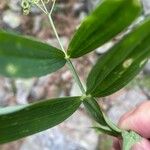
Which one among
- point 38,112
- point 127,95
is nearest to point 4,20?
point 127,95

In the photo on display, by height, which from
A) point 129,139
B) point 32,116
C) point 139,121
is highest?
point 32,116

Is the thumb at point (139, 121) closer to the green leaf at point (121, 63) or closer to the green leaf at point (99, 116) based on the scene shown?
the green leaf at point (99, 116)

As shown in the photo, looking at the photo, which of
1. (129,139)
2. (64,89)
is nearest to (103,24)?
(129,139)

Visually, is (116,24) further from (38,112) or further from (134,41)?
(38,112)

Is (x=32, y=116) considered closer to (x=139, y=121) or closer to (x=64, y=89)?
(x=139, y=121)

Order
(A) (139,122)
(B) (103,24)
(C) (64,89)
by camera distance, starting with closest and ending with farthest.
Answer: (B) (103,24) < (A) (139,122) < (C) (64,89)

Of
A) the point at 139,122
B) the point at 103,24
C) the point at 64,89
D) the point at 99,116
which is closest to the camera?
the point at 103,24

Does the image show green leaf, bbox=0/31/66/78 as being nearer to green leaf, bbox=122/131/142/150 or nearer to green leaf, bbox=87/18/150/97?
green leaf, bbox=87/18/150/97

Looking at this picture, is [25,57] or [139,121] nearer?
[25,57]
